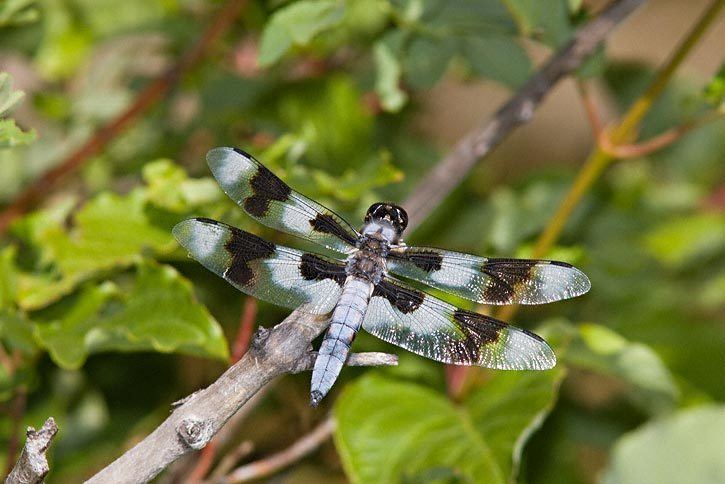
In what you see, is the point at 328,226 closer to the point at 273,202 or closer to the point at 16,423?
the point at 273,202

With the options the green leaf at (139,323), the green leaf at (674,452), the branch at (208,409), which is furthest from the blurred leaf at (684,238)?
the branch at (208,409)

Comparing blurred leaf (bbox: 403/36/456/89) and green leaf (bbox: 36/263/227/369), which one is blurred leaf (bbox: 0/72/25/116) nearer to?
green leaf (bbox: 36/263/227/369)

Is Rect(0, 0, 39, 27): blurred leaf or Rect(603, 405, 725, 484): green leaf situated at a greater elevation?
Rect(603, 405, 725, 484): green leaf

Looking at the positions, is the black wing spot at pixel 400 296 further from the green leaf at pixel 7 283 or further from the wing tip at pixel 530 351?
the green leaf at pixel 7 283

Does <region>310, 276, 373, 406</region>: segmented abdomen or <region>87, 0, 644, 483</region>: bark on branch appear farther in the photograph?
<region>310, 276, 373, 406</region>: segmented abdomen

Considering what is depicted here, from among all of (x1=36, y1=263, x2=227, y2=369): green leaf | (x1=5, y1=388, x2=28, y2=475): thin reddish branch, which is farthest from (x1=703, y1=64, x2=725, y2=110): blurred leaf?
(x1=5, y1=388, x2=28, y2=475): thin reddish branch

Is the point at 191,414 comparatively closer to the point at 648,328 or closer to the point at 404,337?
the point at 404,337

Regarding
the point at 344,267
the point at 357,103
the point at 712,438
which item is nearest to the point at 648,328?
the point at 712,438
